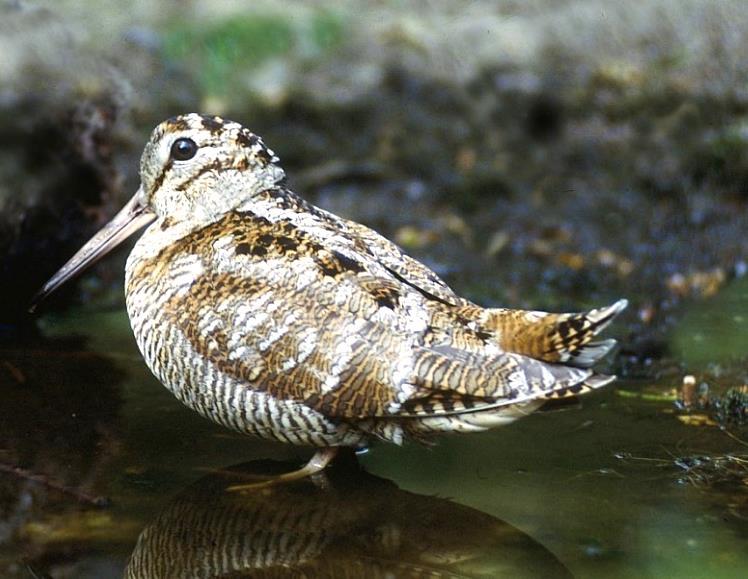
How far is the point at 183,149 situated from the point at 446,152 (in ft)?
13.1

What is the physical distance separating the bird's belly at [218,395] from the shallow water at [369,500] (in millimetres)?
204

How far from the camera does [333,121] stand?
8656mm

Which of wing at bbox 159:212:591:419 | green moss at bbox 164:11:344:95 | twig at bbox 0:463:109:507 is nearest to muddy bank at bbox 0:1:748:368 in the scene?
green moss at bbox 164:11:344:95

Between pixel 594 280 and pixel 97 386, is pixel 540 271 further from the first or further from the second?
pixel 97 386

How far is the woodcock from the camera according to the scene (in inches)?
162

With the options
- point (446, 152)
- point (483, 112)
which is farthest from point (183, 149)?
point (483, 112)

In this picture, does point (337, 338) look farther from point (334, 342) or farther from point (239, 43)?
point (239, 43)

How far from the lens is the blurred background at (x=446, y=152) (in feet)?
18.6

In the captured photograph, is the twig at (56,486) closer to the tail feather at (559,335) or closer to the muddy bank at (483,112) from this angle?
the tail feather at (559,335)

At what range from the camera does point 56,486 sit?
416cm

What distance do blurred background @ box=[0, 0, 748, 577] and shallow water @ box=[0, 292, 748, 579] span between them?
0.06 meters

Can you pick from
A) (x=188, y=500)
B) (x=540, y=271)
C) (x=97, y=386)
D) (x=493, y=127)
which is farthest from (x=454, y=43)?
(x=188, y=500)

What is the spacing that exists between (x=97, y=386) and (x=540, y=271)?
2956 millimetres

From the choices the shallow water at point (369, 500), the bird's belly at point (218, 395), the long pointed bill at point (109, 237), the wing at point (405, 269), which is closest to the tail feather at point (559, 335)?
the wing at point (405, 269)
